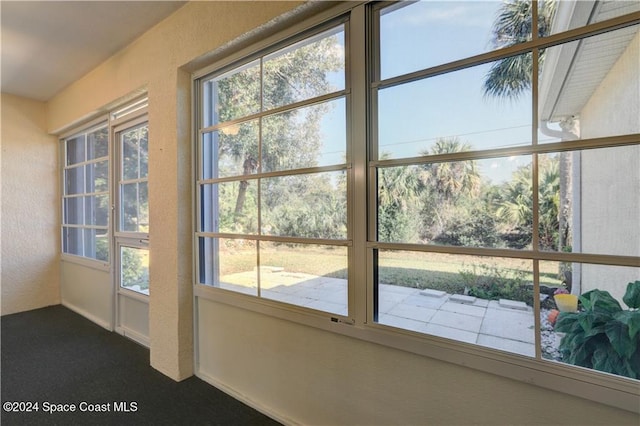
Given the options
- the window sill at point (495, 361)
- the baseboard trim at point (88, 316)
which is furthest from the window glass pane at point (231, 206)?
the baseboard trim at point (88, 316)

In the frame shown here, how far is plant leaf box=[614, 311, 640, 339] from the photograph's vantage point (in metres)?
0.91

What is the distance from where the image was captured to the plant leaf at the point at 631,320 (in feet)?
2.98

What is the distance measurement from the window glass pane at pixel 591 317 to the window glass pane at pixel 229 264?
143cm

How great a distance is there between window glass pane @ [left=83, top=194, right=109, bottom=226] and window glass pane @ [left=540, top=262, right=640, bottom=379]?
3.66 m

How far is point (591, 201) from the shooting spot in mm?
969

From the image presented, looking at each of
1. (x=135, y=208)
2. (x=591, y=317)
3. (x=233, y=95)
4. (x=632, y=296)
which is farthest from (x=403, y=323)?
(x=135, y=208)

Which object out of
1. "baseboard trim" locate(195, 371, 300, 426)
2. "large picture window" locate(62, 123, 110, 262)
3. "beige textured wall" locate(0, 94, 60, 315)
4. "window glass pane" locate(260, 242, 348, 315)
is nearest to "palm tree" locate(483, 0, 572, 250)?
"window glass pane" locate(260, 242, 348, 315)

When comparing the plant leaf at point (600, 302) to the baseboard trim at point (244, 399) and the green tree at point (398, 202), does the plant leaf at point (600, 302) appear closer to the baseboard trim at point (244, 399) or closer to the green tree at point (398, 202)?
the green tree at point (398, 202)

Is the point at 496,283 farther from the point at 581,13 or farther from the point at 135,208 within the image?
the point at 135,208

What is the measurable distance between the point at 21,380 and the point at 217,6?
113 inches

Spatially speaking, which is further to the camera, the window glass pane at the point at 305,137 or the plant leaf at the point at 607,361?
the window glass pane at the point at 305,137

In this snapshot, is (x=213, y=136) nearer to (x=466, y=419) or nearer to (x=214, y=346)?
(x=214, y=346)

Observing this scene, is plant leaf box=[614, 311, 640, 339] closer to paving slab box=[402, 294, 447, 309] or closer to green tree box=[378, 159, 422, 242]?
paving slab box=[402, 294, 447, 309]

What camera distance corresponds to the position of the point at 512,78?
3.55 feet
